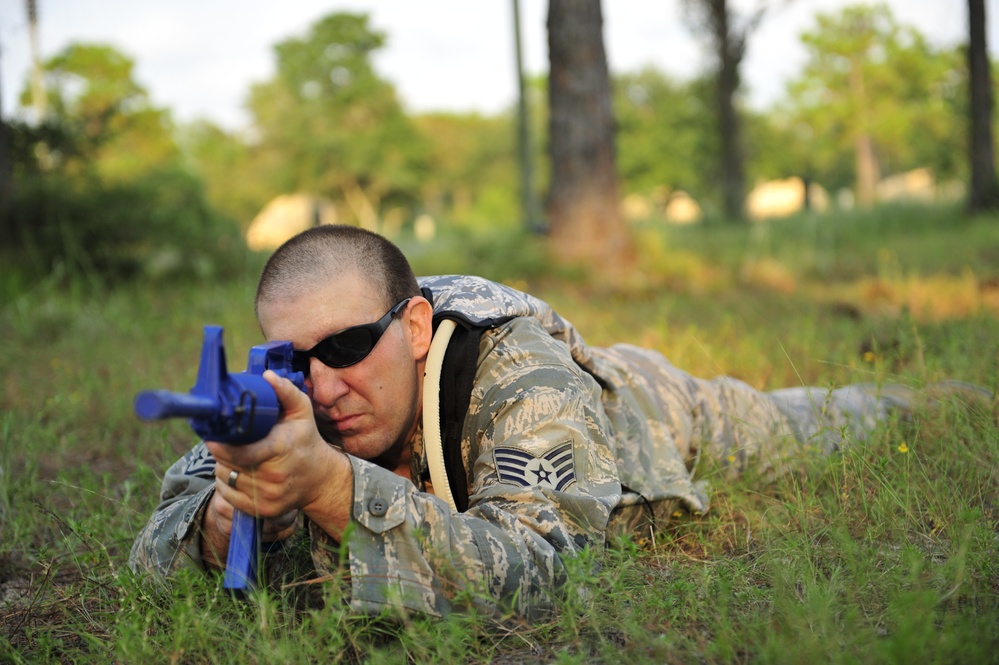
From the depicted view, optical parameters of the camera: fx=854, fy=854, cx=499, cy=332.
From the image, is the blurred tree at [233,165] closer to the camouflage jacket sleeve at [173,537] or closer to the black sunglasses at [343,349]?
the camouflage jacket sleeve at [173,537]

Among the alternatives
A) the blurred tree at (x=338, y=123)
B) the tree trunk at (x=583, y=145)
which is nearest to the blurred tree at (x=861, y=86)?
the blurred tree at (x=338, y=123)

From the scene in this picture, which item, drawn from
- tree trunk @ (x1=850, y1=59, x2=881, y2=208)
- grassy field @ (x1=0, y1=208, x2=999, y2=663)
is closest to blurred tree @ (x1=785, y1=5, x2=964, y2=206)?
tree trunk @ (x1=850, y1=59, x2=881, y2=208)

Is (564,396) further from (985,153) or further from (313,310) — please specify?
(985,153)

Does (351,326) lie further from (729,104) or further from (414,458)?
(729,104)

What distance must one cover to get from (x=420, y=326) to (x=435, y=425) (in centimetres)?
31

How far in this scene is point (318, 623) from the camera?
1729mm

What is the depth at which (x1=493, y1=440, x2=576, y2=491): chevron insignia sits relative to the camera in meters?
2.03

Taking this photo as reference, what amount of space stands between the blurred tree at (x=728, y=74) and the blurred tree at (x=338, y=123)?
1188 inches

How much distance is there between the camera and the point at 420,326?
236 centimetres

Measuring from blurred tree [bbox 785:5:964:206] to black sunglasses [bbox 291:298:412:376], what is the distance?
133 ft

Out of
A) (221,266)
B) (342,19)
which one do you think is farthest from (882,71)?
(221,266)

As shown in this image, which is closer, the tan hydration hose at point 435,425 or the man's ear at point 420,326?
the tan hydration hose at point 435,425

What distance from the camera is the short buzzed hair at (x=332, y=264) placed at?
2.21 m

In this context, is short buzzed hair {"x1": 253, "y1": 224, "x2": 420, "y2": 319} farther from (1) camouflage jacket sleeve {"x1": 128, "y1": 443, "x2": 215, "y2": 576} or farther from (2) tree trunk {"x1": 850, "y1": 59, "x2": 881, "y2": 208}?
(2) tree trunk {"x1": 850, "y1": 59, "x2": 881, "y2": 208}
